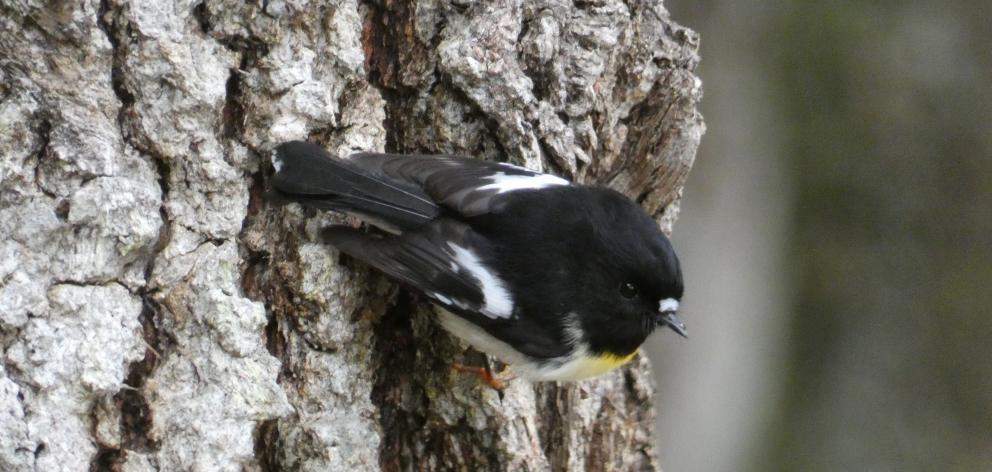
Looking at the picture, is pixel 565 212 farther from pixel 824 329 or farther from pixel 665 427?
pixel 824 329

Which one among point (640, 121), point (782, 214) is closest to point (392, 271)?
point (640, 121)

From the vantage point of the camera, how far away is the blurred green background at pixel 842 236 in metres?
6.25

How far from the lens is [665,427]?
6.50 meters

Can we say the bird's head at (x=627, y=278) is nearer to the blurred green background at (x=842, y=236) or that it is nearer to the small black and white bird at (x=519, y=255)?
the small black and white bird at (x=519, y=255)

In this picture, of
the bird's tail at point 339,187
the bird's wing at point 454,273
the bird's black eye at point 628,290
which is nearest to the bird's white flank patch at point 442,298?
the bird's wing at point 454,273

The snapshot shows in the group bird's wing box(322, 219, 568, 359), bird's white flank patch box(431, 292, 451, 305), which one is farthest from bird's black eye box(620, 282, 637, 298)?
bird's white flank patch box(431, 292, 451, 305)

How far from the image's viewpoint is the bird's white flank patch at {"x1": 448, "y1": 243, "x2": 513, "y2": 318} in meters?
3.06

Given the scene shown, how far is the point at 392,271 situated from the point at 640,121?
1.04m

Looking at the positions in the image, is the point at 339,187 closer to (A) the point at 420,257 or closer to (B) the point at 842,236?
(A) the point at 420,257

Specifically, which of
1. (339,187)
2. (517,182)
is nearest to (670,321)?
(517,182)

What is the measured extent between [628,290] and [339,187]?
3.09 feet

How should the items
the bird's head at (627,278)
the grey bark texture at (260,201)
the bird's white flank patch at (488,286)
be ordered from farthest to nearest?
the bird's head at (627,278) < the bird's white flank patch at (488,286) < the grey bark texture at (260,201)

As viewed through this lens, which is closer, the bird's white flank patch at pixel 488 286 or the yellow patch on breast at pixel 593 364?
the bird's white flank patch at pixel 488 286

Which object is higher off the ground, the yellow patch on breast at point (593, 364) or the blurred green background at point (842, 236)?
the blurred green background at point (842, 236)
